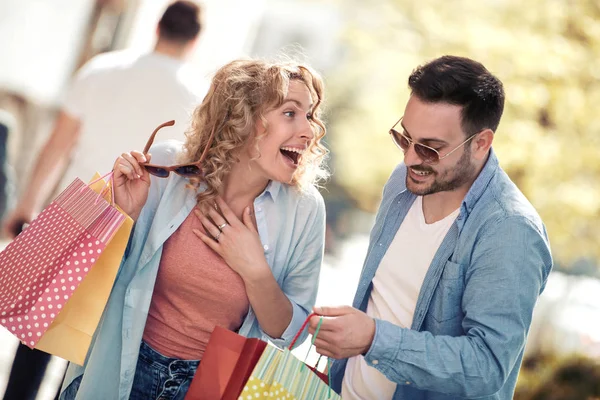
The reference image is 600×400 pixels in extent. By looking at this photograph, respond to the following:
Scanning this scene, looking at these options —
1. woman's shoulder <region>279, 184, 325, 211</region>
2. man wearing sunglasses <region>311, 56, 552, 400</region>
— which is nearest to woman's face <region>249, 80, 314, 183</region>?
woman's shoulder <region>279, 184, 325, 211</region>

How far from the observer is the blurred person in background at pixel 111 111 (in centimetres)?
385

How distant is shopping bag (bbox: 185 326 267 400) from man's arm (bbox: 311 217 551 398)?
Answer: 0.74ft

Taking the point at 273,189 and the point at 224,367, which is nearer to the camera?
the point at 224,367

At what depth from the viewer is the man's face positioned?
258cm

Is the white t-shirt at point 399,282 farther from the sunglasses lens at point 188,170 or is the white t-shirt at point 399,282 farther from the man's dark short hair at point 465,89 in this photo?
the sunglasses lens at point 188,170

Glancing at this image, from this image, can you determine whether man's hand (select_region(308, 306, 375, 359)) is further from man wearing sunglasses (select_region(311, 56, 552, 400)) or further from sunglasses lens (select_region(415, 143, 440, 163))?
sunglasses lens (select_region(415, 143, 440, 163))

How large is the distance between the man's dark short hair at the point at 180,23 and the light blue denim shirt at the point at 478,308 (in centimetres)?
211

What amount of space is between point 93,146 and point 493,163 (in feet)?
6.85

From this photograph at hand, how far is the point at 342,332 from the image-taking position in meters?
2.25

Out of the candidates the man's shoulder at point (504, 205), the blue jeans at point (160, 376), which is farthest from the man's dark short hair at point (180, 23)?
the man's shoulder at point (504, 205)

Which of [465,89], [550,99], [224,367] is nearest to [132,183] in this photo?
[224,367]

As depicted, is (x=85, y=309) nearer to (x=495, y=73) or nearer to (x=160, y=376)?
(x=160, y=376)

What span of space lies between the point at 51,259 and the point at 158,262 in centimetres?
37

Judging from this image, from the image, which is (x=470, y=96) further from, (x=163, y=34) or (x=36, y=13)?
(x=36, y=13)
